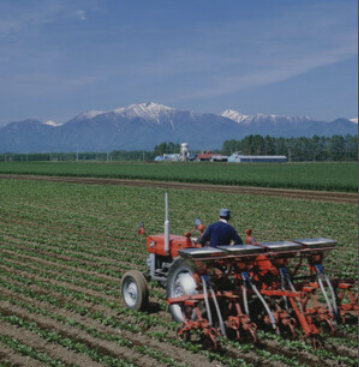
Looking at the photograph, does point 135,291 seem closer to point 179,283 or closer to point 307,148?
point 179,283

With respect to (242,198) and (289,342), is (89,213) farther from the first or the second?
(289,342)

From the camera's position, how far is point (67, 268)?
40.4 feet

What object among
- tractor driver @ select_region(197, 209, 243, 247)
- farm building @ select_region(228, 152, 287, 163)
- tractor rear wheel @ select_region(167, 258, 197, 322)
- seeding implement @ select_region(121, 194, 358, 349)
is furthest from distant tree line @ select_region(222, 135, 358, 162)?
tractor rear wheel @ select_region(167, 258, 197, 322)

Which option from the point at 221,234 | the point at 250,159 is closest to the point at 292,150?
the point at 250,159

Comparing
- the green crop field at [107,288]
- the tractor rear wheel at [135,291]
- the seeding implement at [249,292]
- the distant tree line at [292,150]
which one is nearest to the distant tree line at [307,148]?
the distant tree line at [292,150]

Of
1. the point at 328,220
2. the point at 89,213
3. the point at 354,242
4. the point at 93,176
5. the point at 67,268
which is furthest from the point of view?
the point at 93,176

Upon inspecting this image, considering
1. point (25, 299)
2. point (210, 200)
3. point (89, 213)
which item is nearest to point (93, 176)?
point (210, 200)

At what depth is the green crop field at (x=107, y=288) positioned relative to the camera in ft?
23.1

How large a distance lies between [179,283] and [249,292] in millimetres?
1190

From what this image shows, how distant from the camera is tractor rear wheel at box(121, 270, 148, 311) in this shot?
8.88 metres

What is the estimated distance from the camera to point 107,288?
10.5 metres

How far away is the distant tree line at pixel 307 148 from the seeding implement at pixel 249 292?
152 m

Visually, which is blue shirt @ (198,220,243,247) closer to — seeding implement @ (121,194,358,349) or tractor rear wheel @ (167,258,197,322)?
seeding implement @ (121,194,358,349)

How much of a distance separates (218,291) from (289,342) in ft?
4.14
